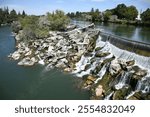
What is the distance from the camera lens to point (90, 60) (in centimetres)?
1292

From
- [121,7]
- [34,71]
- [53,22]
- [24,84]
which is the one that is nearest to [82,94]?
[24,84]

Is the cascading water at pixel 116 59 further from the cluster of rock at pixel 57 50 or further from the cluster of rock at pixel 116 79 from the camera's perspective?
the cluster of rock at pixel 57 50

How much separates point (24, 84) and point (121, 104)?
644cm

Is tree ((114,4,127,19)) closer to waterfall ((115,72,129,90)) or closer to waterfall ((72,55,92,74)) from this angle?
waterfall ((72,55,92,74))

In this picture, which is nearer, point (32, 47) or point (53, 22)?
point (32, 47)

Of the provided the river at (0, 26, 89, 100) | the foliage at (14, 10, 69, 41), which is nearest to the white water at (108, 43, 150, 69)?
the river at (0, 26, 89, 100)

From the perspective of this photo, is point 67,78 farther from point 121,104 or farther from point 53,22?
point 53,22

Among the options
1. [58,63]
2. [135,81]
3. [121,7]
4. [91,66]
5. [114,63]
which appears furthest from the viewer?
[121,7]

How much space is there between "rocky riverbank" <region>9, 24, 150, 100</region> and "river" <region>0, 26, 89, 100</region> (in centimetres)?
52

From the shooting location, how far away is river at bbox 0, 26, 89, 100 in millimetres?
9439

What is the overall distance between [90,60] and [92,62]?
1.47 ft

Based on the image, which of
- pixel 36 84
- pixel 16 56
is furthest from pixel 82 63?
pixel 16 56

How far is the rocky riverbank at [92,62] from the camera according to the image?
9.16 m

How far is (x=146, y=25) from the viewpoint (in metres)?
29.2
